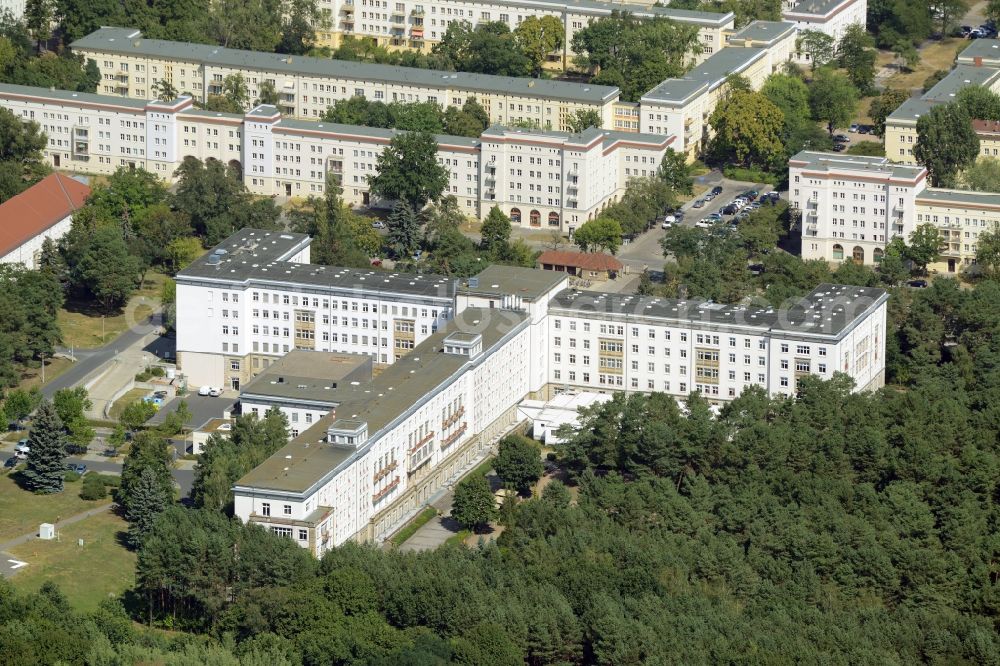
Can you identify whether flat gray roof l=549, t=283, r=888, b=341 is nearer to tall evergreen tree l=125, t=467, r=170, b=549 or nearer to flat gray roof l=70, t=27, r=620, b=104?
tall evergreen tree l=125, t=467, r=170, b=549

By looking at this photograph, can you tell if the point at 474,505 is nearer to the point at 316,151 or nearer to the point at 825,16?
the point at 316,151

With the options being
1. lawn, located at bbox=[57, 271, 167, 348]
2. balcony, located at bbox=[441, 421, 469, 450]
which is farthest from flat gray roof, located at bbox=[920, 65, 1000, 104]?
lawn, located at bbox=[57, 271, 167, 348]

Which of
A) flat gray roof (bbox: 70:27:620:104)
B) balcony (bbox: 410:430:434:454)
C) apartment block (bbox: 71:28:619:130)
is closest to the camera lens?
balcony (bbox: 410:430:434:454)

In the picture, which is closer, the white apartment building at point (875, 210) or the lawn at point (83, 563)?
the lawn at point (83, 563)

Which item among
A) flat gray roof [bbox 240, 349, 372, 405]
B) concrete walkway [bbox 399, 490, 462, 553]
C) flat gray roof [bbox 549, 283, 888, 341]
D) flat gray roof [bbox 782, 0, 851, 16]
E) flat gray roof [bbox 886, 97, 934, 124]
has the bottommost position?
concrete walkway [bbox 399, 490, 462, 553]

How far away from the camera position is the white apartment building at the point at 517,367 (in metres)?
123

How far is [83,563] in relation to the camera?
388 feet

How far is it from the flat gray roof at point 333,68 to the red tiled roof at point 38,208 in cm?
2290

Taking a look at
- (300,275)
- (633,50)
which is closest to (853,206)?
(633,50)

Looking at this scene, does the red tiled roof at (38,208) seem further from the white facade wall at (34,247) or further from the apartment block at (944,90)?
the apartment block at (944,90)

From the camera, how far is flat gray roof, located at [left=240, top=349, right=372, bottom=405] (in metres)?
129

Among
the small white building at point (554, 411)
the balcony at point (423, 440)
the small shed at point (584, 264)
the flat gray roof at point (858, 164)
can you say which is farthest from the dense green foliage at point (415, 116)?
the balcony at point (423, 440)

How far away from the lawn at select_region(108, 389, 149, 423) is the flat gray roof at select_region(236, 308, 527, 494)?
1449cm

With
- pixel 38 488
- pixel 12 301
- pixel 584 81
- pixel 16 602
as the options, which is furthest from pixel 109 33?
pixel 16 602
